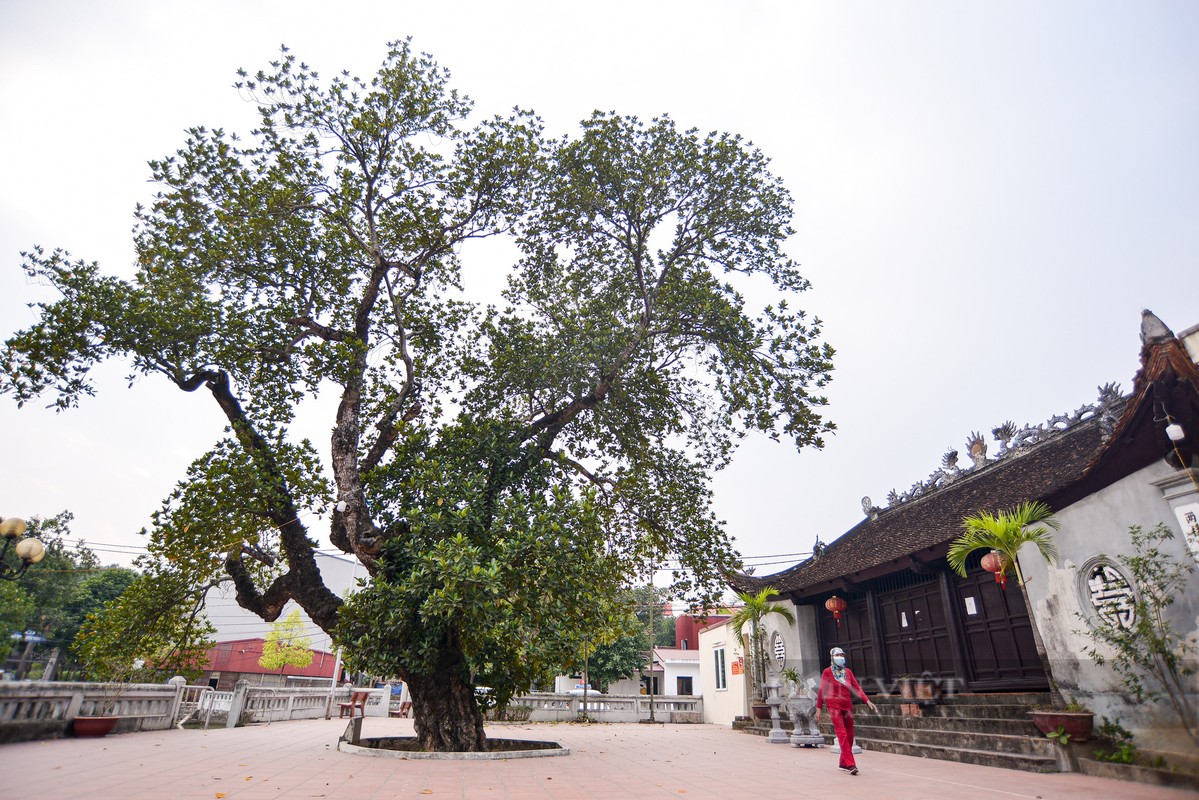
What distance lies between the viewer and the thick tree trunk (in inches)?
359

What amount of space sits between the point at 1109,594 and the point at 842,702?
3628 mm

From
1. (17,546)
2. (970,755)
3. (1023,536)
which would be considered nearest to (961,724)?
(970,755)

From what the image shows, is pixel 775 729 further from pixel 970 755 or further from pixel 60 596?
pixel 60 596

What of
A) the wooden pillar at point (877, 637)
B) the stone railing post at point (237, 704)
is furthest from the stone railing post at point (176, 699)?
the wooden pillar at point (877, 637)

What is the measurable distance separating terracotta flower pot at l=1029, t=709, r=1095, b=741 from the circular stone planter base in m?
6.97

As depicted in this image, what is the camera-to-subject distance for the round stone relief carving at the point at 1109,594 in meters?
7.12

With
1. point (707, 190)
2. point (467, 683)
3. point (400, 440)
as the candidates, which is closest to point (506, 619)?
point (467, 683)

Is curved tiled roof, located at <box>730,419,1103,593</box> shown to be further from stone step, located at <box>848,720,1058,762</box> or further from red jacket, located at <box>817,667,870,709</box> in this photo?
red jacket, located at <box>817,667,870,709</box>

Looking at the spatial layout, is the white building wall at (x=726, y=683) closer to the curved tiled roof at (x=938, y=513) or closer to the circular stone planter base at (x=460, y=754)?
the curved tiled roof at (x=938, y=513)

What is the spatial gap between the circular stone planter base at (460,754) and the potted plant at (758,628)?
7.29m

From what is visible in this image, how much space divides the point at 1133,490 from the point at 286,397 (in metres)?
12.8

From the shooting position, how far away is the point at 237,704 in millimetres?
14609

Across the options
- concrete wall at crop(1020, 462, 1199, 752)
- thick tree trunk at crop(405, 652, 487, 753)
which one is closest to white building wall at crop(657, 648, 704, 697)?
thick tree trunk at crop(405, 652, 487, 753)

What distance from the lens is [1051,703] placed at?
8250 mm
